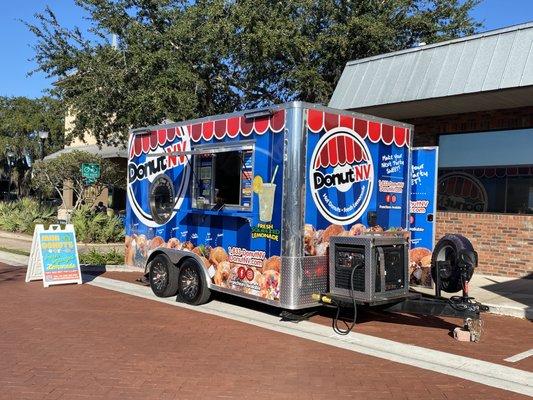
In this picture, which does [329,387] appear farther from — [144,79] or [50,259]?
[144,79]

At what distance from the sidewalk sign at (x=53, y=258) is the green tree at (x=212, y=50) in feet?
17.2

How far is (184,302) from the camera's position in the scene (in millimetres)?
8859

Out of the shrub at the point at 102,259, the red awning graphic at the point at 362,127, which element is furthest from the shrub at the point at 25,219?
the red awning graphic at the point at 362,127

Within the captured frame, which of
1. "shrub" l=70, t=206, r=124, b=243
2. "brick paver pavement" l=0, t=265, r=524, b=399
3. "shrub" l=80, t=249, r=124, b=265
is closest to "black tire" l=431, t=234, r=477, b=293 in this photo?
"brick paver pavement" l=0, t=265, r=524, b=399

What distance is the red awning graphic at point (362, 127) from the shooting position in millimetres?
7215

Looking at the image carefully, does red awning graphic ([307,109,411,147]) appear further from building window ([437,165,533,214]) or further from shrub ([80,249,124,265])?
shrub ([80,249,124,265])

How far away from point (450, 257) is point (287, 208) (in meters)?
2.38

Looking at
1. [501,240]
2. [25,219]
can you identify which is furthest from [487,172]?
[25,219]

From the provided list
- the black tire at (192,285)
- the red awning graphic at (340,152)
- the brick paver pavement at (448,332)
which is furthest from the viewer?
the black tire at (192,285)

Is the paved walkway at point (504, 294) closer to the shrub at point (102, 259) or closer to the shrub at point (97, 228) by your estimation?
the shrub at point (102, 259)

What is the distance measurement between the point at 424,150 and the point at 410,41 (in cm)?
1062

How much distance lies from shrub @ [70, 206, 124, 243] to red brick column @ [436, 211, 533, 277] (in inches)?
409

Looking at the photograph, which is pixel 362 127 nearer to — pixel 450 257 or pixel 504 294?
pixel 450 257

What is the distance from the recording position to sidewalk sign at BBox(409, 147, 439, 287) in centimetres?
855
